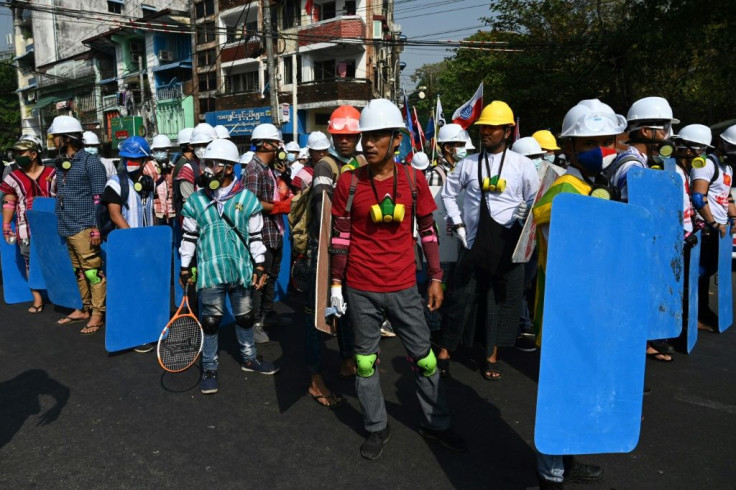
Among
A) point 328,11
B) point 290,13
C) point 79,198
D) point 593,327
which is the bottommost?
point 593,327

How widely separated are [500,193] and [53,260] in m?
4.98

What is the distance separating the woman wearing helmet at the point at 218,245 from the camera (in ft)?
12.7

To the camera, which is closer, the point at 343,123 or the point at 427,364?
the point at 427,364

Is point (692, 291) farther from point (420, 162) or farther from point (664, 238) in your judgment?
point (420, 162)

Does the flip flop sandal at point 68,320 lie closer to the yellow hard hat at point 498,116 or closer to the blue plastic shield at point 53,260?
the blue plastic shield at point 53,260

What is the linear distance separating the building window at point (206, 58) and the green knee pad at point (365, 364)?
3292cm

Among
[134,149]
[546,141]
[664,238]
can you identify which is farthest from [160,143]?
[664,238]

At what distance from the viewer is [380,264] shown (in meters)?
2.88

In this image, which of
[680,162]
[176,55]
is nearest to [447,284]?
[680,162]

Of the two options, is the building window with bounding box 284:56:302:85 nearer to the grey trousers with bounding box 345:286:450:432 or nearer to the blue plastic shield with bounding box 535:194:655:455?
the grey trousers with bounding box 345:286:450:432

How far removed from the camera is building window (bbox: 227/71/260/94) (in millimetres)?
30561

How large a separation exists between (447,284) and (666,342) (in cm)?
214

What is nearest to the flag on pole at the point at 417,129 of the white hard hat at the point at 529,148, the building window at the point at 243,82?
the white hard hat at the point at 529,148

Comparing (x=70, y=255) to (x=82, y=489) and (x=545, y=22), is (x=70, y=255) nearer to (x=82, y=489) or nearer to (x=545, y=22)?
(x=82, y=489)
